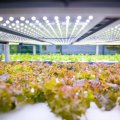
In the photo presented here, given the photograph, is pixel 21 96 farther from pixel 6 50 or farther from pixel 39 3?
pixel 6 50

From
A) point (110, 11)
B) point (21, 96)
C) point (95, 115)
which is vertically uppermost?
point (110, 11)

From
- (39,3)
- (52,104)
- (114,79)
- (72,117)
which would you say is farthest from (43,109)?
(39,3)

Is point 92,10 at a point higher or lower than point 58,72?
higher

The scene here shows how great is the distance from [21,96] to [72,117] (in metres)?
0.86

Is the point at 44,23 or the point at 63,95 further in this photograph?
the point at 44,23

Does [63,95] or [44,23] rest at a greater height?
[44,23]

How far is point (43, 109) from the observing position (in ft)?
10.0

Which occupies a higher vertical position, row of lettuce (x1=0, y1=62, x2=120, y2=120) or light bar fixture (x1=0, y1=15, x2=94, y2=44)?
light bar fixture (x1=0, y1=15, x2=94, y2=44)

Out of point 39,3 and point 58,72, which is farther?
point 58,72

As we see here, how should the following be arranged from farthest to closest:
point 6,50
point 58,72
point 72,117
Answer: point 6,50
point 58,72
point 72,117

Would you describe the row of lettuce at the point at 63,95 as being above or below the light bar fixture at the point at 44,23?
below

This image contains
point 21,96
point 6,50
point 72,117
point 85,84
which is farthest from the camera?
point 6,50

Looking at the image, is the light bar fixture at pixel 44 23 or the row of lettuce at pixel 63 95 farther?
the light bar fixture at pixel 44 23

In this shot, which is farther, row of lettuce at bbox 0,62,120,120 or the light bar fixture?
the light bar fixture
